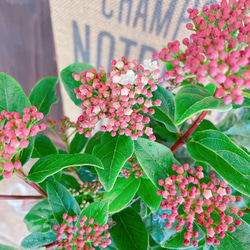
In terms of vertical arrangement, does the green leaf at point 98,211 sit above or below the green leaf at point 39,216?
above

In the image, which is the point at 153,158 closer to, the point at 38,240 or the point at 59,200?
the point at 59,200

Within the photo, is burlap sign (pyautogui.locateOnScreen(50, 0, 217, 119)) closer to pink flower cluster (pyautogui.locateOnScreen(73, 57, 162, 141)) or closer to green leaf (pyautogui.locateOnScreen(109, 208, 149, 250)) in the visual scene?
pink flower cluster (pyautogui.locateOnScreen(73, 57, 162, 141))

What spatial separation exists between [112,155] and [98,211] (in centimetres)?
12

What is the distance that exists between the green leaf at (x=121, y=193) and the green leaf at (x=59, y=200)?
70 millimetres

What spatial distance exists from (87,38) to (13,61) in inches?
18.5

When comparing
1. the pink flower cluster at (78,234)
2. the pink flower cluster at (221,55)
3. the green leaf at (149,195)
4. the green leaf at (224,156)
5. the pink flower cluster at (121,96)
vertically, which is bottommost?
the pink flower cluster at (78,234)

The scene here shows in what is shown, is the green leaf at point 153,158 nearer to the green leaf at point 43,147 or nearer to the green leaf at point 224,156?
the green leaf at point 224,156

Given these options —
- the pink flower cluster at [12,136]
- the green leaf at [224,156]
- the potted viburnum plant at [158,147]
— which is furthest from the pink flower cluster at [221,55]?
the pink flower cluster at [12,136]

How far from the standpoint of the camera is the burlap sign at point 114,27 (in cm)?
70

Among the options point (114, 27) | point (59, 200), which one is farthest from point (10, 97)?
point (114, 27)

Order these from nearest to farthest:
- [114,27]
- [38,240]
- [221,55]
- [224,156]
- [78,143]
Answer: [221,55]
[224,156]
[38,240]
[78,143]
[114,27]

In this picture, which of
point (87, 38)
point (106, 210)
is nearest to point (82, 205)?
point (106, 210)

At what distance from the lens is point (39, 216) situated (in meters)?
0.58

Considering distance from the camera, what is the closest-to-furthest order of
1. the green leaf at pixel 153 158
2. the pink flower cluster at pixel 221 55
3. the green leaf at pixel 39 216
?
the pink flower cluster at pixel 221 55
the green leaf at pixel 153 158
the green leaf at pixel 39 216
